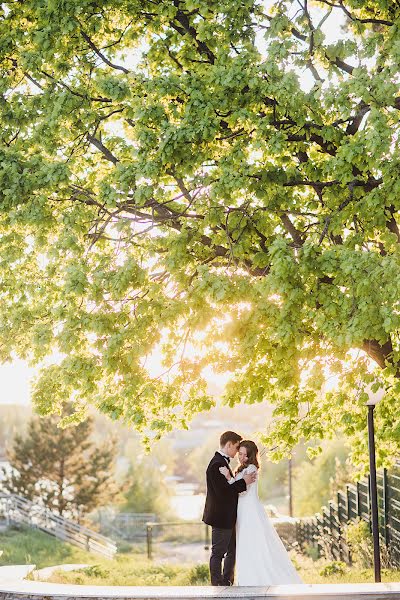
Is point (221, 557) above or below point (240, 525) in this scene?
below

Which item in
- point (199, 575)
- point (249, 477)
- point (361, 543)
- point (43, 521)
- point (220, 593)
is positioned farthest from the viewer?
point (43, 521)

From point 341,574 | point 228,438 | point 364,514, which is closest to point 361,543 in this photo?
point 341,574

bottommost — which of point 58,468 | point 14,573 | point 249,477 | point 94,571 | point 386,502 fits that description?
point 94,571

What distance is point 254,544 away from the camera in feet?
33.0

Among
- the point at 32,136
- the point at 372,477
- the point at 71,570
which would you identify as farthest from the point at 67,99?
the point at 71,570

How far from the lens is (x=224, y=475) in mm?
9828

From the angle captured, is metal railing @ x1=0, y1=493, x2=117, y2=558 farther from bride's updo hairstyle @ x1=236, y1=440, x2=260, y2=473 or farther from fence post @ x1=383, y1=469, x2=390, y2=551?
bride's updo hairstyle @ x1=236, y1=440, x2=260, y2=473

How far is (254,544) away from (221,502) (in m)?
0.71

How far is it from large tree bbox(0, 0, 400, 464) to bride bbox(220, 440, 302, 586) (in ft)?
4.49

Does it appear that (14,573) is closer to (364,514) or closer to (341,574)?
(341,574)

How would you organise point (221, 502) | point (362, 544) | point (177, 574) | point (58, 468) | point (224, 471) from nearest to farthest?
point (224, 471) → point (221, 502) → point (177, 574) → point (362, 544) → point (58, 468)

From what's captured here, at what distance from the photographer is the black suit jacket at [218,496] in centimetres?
983

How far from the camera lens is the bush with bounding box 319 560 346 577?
15465 mm

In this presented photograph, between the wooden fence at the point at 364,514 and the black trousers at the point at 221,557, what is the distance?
6927 millimetres
